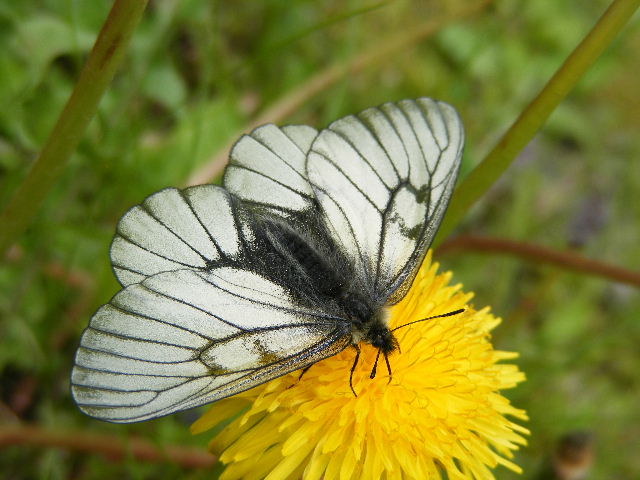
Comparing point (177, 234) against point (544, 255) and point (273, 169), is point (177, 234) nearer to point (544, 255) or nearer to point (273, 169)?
point (273, 169)

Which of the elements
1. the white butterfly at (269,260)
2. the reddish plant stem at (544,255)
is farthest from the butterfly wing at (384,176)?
the reddish plant stem at (544,255)

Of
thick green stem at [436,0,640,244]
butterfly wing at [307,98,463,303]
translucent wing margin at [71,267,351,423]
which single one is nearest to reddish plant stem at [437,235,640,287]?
thick green stem at [436,0,640,244]

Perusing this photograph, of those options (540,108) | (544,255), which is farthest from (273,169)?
(544,255)

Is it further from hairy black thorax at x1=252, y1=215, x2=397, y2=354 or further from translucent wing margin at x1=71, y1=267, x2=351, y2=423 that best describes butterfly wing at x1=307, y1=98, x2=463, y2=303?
translucent wing margin at x1=71, y1=267, x2=351, y2=423

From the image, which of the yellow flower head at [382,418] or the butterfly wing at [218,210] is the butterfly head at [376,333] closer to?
the yellow flower head at [382,418]

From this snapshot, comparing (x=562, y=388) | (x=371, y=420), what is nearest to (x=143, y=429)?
(x=371, y=420)
